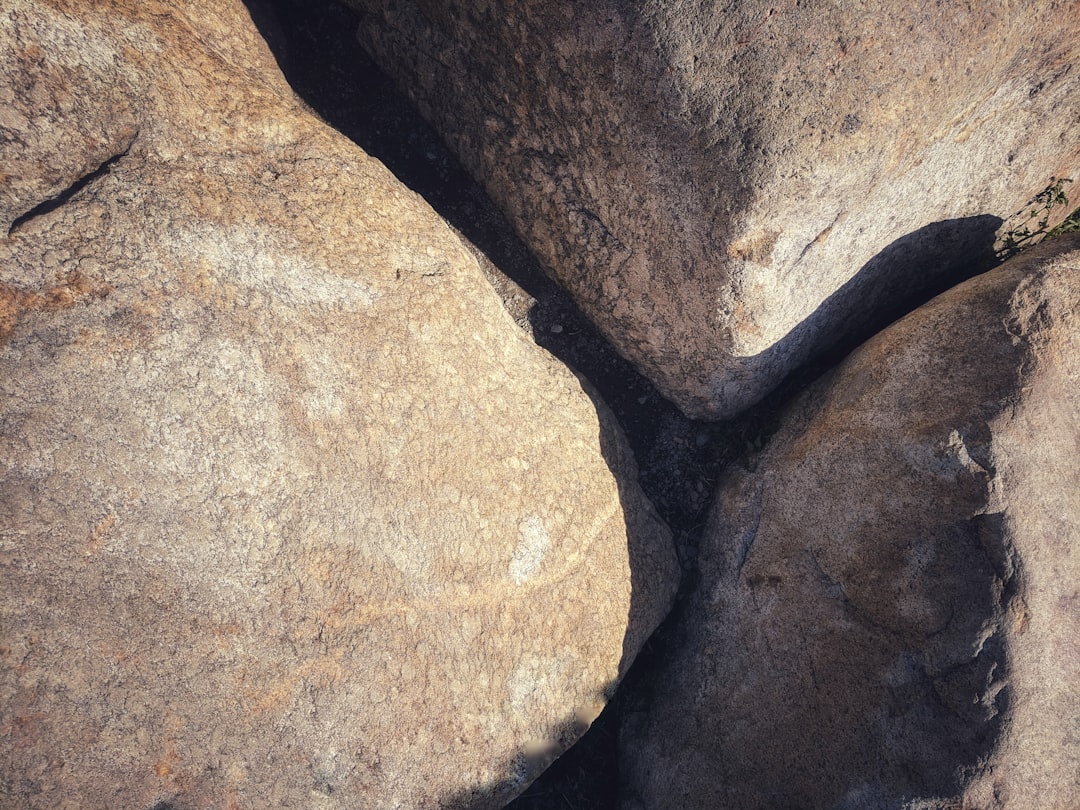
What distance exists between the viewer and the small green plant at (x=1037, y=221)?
7.11 feet

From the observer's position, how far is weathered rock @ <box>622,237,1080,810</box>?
158cm

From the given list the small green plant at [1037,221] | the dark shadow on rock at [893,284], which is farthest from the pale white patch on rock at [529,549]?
the small green plant at [1037,221]

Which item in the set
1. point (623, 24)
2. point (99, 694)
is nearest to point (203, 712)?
point (99, 694)

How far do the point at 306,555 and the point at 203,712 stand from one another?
1.31ft

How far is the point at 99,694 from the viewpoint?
1417 millimetres

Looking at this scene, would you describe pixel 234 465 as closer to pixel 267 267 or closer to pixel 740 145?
pixel 267 267

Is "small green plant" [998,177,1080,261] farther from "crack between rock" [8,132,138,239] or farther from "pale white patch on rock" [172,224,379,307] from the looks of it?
"crack between rock" [8,132,138,239]

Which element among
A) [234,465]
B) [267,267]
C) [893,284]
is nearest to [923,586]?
[893,284]

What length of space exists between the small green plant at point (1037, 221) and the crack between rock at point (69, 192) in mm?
2558

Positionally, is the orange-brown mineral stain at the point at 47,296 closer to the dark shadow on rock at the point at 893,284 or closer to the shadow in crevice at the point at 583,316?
the shadow in crevice at the point at 583,316

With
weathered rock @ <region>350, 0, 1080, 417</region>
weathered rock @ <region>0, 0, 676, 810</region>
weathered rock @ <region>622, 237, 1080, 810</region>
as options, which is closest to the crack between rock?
weathered rock @ <region>0, 0, 676, 810</region>

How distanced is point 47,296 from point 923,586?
210cm

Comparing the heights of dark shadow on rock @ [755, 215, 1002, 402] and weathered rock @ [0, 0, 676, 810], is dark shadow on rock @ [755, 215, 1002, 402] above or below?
above

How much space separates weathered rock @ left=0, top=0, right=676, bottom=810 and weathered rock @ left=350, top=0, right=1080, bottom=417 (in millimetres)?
465
